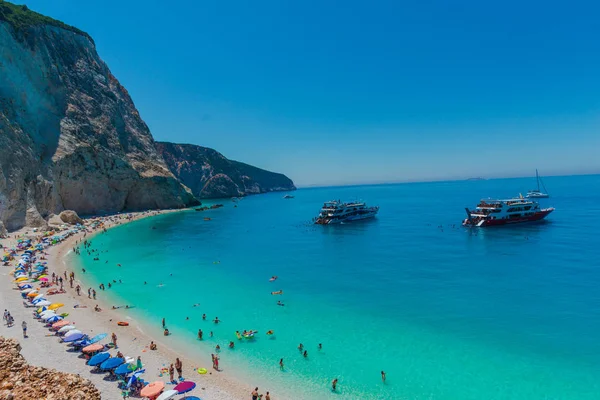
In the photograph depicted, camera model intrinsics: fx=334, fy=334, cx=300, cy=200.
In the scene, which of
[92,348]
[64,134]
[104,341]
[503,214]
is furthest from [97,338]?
[503,214]

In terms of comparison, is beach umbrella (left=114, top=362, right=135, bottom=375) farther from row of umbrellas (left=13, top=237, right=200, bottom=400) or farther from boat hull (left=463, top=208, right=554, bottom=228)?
boat hull (left=463, top=208, right=554, bottom=228)

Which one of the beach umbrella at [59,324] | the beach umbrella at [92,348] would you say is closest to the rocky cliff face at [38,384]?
the beach umbrella at [92,348]

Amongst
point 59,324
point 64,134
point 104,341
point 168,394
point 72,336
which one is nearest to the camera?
point 168,394

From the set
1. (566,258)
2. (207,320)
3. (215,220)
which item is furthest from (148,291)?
(215,220)

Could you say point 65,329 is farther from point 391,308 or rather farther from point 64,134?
point 64,134

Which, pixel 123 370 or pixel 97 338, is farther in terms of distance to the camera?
pixel 97 338
